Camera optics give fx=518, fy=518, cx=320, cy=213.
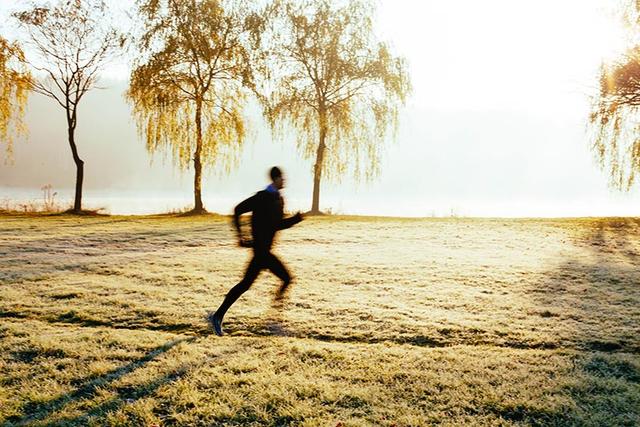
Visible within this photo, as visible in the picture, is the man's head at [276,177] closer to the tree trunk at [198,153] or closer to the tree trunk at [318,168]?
the tree trunk at [318,168]

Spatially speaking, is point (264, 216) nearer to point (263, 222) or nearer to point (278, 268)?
point (263, 222)

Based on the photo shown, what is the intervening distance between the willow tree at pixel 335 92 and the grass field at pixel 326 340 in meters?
13.1

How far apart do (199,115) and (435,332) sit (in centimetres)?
2222

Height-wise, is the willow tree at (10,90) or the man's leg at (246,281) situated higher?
the willow tree at (10,90)

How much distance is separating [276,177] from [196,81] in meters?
22.0

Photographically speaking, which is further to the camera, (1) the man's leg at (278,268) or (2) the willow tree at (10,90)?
(2) the willow tree at (10,90)

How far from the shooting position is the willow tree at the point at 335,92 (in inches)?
1067

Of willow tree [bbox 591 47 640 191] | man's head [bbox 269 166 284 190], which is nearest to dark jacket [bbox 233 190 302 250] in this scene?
man's head [bbox 269 166 284 190]

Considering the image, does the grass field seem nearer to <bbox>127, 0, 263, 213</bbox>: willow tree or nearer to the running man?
the running man

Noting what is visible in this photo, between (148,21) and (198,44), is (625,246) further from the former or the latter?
(148,21)

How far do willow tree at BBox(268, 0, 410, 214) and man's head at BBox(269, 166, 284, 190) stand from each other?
66.7ft

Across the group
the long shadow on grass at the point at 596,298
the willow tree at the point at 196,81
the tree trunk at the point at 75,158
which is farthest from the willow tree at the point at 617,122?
the tree trunk at the point at 75,158

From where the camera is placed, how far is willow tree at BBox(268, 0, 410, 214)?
27094 millimetres

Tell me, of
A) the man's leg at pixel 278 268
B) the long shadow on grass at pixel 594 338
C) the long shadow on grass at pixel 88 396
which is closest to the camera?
the long shadow on grass at pixel 88 396
